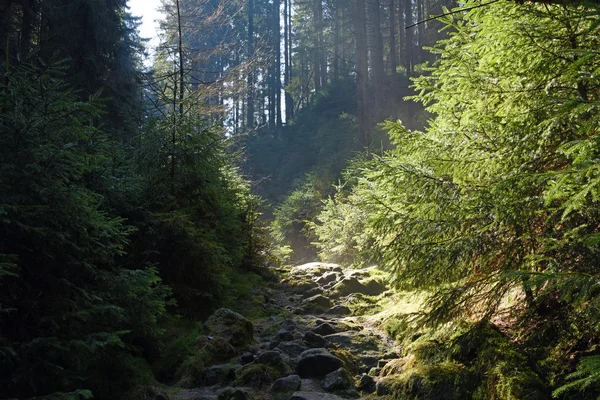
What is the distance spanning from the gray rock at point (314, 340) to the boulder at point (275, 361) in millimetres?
1037

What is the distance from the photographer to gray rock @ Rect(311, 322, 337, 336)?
8.52m

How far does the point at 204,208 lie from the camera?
9609mm

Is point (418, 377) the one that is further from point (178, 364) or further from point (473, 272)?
point (178, 364)

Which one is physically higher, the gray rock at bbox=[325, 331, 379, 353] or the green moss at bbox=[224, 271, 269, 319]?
the green moss at bbox=[224, 271, 269, 319]

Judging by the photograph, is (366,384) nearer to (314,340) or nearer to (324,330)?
(314,340)

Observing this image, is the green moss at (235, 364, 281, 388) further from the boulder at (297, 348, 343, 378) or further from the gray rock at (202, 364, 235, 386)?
the boulder at (297, 348, 343, 378)

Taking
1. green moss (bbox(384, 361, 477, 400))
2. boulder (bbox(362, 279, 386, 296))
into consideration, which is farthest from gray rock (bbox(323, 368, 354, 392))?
boulder (bbox(362, 279, 386, 296))

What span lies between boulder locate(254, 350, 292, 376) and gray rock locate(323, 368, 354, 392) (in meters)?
0.68

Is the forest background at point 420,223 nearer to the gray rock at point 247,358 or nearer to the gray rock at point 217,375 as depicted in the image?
the gray rock at point 217,375

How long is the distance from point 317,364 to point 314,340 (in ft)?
4.32

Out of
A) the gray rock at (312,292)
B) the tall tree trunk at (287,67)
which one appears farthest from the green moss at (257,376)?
the tall tree trunk at (287,67)

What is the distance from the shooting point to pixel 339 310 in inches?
415

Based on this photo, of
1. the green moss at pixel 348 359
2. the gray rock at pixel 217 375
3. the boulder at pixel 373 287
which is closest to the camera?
the gray rock at pixel 217 375

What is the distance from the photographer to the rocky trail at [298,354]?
231 inches
